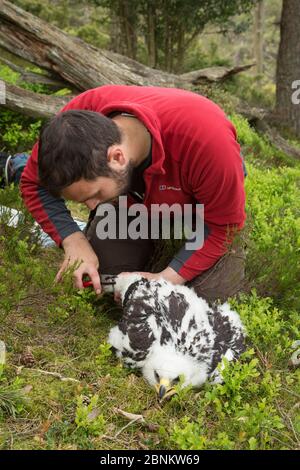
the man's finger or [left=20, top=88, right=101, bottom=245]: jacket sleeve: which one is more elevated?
[left=20, top=88, right=101, bottom=245]: jacket sleeve

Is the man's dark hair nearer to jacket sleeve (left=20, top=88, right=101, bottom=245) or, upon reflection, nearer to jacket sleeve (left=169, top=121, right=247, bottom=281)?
jacket sleeve (left=169, top=121, right=247, bottom=281)

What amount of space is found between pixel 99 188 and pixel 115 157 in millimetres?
198

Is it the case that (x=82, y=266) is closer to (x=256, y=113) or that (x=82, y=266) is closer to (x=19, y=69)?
(x=19, y=69)

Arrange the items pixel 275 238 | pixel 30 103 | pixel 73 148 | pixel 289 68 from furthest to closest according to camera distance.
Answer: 1. pixel 289 68
2. pixel 30 103
3. pixel 275 238
4. pixel 73 148

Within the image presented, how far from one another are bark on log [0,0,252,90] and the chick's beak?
196 inches

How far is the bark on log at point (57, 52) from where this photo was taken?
21.0ft

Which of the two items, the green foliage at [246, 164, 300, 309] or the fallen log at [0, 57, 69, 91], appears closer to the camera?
the green foliage at [246, 164, 300, 309]

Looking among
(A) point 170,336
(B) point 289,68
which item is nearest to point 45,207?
(A) point 170,336

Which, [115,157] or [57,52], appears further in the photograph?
[57,52]

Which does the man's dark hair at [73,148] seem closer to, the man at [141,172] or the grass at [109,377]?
the man at [141,172]

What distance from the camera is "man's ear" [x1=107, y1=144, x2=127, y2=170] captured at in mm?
2832

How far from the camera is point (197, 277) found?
3723 millimetres

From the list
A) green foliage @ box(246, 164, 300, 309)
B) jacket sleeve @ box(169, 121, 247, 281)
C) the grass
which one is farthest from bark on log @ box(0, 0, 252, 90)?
jacket sleeve @ box(169, 121, 247, 281)

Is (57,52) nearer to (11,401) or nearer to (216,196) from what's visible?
(216,196)
